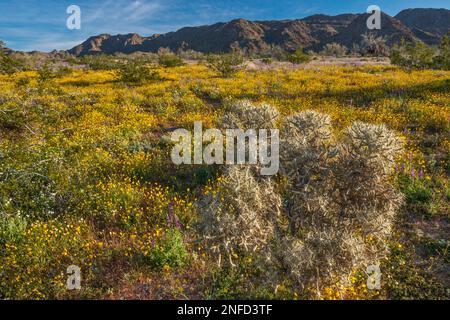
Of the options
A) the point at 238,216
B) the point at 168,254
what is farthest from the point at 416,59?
the point at 168,254

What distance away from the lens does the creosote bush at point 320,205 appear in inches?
175

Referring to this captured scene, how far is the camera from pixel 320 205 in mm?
4758

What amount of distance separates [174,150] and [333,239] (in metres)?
6.53

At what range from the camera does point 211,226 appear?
4.66 metres

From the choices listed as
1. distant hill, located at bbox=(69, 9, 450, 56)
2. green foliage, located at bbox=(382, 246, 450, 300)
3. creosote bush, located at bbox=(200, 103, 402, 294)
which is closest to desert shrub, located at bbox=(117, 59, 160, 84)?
creosote bush, located at bbox=(200, 103, 402, 294)

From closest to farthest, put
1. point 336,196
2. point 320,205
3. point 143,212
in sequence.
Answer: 1. point 320,205
2. point 336,196
3. point 143,212

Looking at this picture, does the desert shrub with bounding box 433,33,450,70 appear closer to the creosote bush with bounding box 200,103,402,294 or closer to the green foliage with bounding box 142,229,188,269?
the creosote bush with bounding box 200,103,402,294

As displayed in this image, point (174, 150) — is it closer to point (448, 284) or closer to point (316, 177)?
point (316, 177)

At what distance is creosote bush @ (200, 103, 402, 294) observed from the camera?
14.6ft

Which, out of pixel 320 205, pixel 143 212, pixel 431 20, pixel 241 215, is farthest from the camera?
pixel 431 20

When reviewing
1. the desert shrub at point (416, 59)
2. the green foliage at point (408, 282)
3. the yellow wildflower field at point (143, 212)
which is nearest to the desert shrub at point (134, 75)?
the yellow wildflower field at point (143, 212)

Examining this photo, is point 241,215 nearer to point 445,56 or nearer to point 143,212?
point 143,212

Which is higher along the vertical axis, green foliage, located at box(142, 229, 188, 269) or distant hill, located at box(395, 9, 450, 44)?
distant hill, located at box(395, 9, 450, 44)

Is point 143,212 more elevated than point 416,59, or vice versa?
point 416,59
